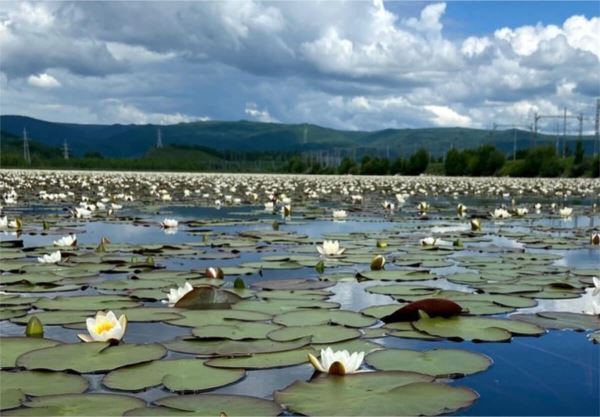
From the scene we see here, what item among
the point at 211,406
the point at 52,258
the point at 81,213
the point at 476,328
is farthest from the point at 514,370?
the point at 81,213

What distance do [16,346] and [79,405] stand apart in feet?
2.47

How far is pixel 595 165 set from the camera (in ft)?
120

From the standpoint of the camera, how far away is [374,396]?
6.22 feet

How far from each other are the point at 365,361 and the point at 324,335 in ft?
1.12

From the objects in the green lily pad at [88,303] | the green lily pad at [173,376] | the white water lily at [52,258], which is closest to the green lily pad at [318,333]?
the green lily pad at [173,376]

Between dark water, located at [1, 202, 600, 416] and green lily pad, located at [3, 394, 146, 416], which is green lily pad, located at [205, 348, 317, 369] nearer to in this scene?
dark water, located at [1, 202, 600, 416]

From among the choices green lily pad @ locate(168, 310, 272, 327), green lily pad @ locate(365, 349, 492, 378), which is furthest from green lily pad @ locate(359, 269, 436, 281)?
green lily pad @ locate(365, 349, 492, 378)

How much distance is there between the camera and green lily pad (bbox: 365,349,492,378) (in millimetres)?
2168

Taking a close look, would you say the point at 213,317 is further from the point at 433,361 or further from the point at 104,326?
the point at 433,361

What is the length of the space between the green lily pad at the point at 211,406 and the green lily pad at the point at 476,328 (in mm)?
1045

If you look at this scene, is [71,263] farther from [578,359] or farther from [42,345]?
[578,359]

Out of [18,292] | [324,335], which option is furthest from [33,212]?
[324,335]

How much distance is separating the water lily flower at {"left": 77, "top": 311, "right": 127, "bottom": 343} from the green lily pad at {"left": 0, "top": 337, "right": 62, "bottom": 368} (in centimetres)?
13

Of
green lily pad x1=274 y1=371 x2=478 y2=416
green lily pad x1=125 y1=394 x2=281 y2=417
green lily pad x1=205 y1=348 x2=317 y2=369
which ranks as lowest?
green lily pad x1=205 y1=348 x2=317 y2=369
